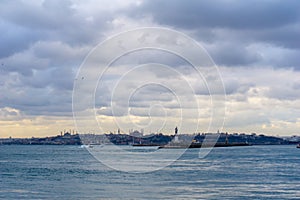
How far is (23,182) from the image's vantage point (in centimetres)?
8562

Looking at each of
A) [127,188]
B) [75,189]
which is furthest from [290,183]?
[75,189]

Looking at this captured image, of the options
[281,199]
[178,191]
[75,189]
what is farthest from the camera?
[75,189]

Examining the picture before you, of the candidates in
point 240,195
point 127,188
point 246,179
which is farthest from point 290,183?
point 127,188

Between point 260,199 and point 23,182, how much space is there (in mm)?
41524

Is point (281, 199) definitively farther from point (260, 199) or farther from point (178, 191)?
point (178, 191)

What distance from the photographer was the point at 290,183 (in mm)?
78875

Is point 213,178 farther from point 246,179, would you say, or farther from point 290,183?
point 290,183

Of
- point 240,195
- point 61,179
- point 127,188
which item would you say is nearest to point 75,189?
point 127,188

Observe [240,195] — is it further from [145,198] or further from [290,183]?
[290,183]

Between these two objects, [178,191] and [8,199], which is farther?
[178,191]

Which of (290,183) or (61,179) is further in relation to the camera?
Answer: (61,179)

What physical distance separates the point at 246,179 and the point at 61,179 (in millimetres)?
30953

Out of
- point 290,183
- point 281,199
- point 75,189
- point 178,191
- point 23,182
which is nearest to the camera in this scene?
point 281,199

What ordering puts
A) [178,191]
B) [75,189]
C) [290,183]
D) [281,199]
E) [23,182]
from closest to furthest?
[281,199] < [178,191] < [75,189] < [290,183] < [23,182]
